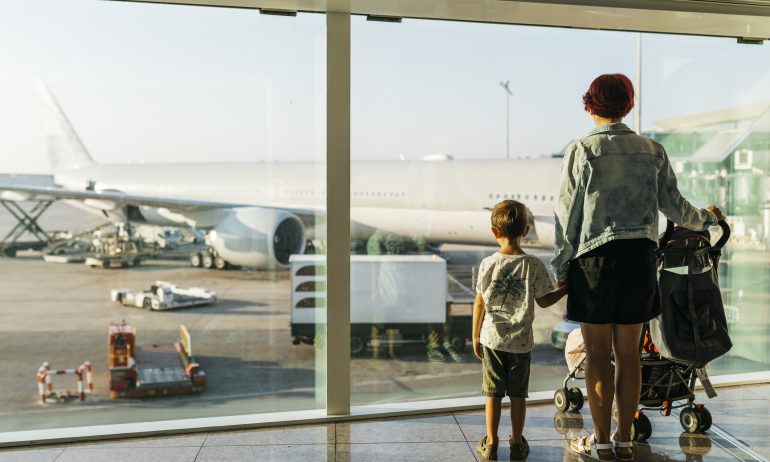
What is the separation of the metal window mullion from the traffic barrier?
139 cm

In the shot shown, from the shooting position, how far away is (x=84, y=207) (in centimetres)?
424

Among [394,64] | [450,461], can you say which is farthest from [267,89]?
[450,461]

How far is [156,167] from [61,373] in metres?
1.30

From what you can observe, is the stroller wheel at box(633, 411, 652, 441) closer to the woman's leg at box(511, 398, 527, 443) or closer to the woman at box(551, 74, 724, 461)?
the woman at box(551, 74, 724, 461)

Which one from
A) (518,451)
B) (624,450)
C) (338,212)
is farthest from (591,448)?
(338,212)

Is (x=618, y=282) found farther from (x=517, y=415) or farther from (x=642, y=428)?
(x=642, y=428)

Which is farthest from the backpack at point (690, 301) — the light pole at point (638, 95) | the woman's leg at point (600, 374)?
the light pole at point (638, 95)

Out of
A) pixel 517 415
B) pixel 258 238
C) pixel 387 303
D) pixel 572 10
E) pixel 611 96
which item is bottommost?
pixel 517 415

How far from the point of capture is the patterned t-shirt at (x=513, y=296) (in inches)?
103

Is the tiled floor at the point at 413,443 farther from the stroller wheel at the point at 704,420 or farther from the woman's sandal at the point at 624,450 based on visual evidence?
the woman's sandal at the point at 624,450

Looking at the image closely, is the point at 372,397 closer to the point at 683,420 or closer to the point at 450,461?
the point at 450,461

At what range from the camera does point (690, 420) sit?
3076 millimetres

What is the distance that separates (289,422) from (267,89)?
1832 mm

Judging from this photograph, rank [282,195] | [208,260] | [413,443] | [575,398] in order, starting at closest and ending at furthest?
[413,443] → [575,398] → [282,195] → [208,260]
